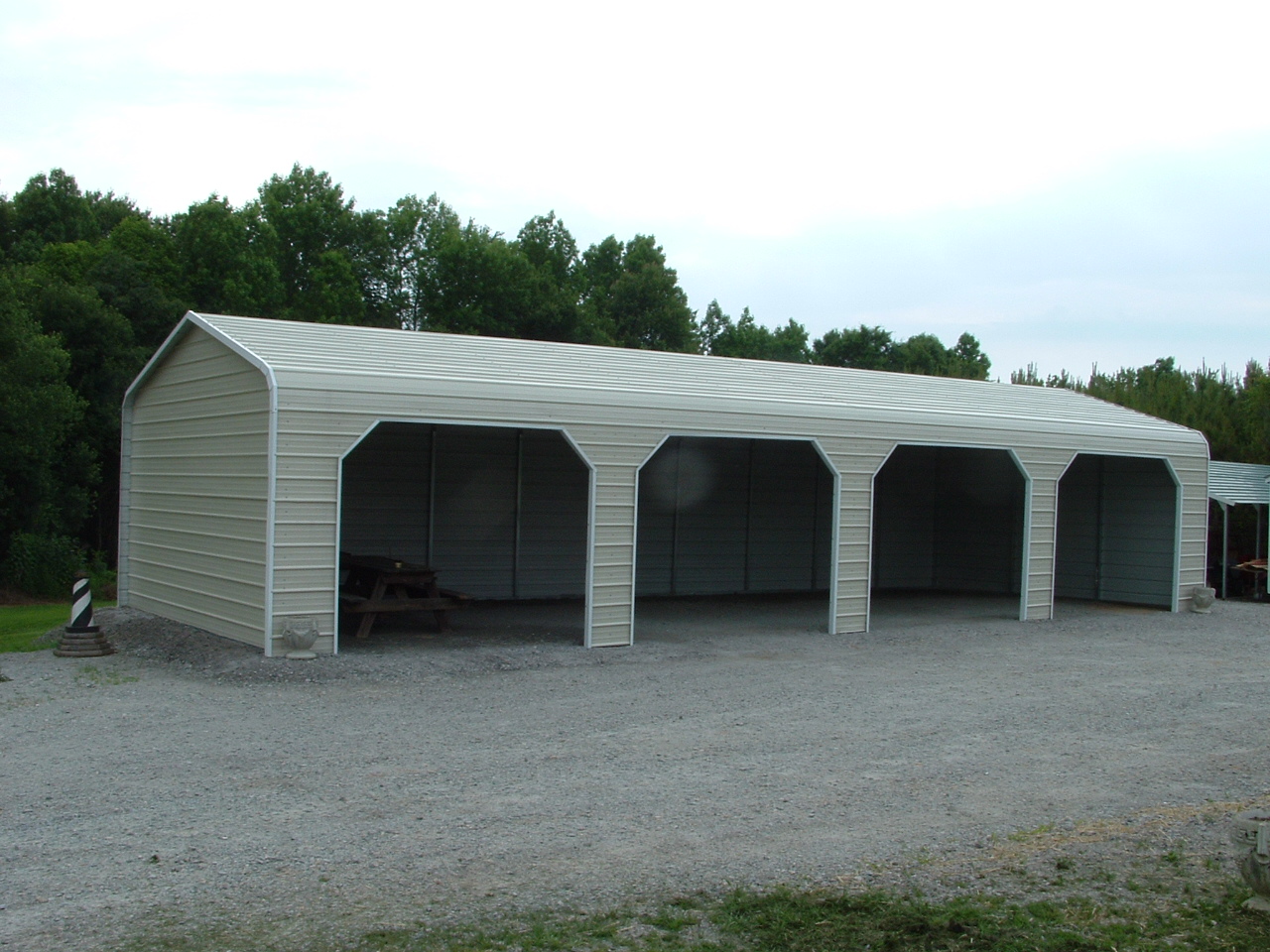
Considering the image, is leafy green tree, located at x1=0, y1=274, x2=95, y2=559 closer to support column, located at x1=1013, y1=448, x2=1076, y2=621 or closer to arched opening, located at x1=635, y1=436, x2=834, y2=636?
arched opening, located at x1=635, y1=436, x2=834, y2=636

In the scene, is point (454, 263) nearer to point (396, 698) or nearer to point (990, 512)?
point (990, 512)

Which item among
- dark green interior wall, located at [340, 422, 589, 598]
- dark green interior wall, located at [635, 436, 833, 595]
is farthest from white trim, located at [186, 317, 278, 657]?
dark green interior wall, located at [635, 436, 833, 595]

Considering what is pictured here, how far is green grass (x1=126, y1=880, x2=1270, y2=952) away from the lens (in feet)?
13.5

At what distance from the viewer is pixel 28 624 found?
14344mm

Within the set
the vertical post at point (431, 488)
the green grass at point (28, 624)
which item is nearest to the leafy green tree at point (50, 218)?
the green grass at point (28, 624)

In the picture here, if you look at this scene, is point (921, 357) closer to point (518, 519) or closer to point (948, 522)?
point (948, 522)

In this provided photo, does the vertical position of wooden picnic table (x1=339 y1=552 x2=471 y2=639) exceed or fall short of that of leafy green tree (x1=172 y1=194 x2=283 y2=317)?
it falls short

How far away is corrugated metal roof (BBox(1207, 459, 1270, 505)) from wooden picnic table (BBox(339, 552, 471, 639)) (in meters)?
12.0

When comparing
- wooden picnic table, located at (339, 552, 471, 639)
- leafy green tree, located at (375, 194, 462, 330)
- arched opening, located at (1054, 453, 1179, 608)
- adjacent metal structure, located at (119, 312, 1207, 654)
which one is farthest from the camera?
leafy green tree, located at (375, 194, 462, 330)

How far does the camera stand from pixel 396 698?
8.80m

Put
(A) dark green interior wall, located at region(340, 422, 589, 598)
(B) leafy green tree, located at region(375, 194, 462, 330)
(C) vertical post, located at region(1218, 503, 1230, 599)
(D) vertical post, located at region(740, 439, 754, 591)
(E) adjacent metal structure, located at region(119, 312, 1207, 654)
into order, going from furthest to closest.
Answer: (B) leafy green tree, located at region(375, 194, 462, 330)
(C) vertical post, located at region(1218, 503, 1230, 599)
(D) vertical post, located at region(740, 439, 754, 591)
(A) dark green interior wall, located at region(340, 422, 589, 598)
(E) adjacent metal structure, located at region(119, 312, 1207, 654)

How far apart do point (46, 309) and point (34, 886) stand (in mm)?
20066

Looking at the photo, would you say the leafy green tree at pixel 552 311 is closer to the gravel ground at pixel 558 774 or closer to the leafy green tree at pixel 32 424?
the leafy green tree at pixel 32 424

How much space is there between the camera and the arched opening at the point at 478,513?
14375 millimetres
